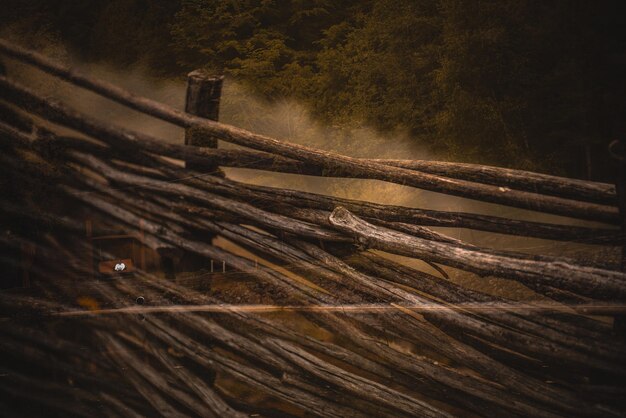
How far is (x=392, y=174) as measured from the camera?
3.93 ft

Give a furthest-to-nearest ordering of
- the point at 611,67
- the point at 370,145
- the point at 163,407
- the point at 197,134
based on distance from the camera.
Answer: the point at 163,407 → the point at 197,134 → the point at 370,145 → the point at 611,67

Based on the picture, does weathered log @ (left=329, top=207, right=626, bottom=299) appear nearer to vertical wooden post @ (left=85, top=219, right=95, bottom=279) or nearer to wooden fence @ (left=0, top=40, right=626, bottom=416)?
wooden fence @ (left=0, top=40, right=626, bottom=416)

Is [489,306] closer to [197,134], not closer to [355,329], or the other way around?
[355,329]

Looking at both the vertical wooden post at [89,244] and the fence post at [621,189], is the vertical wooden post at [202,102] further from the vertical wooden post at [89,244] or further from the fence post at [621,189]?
the fence post at [621,189]

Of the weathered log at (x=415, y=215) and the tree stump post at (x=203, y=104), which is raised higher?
the tree stump post at (x=203, y=104)

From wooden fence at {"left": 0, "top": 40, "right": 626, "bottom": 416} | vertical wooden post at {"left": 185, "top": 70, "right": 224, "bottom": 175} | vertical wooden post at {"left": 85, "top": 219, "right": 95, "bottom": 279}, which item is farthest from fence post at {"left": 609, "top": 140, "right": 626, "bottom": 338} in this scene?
vertical wooden post at {"left": 85, "top": 219, "right": 95, "bottom": 279}

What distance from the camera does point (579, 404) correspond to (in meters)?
1.12

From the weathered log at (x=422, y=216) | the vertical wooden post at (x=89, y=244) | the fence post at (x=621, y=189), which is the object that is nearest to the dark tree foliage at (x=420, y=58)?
the fence post at (x=621, y=189)

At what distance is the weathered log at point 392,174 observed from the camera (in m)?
1.12

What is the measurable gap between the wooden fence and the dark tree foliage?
8 cm

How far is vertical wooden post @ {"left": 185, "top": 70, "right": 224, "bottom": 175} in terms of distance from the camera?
50.4 inches

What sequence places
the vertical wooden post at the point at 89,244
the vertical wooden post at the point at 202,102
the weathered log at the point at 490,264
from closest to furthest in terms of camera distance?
the weathered log at the point at 490,264 < the vertical wooden post at the point at 202,102 < the vertical wooden post at the point at 89,244

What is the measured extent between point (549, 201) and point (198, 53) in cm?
93

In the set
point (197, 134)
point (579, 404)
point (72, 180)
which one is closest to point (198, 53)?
point (197, 134)
